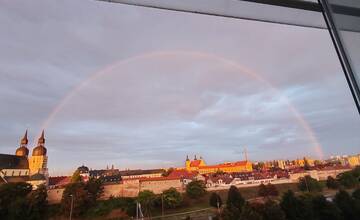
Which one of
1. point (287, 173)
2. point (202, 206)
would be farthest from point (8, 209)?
point (287, 173)

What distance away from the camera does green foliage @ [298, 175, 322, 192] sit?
1743cm

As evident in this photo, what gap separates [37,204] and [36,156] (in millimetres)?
11680

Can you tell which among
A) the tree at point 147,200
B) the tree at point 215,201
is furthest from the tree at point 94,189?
the tree at point 215,201

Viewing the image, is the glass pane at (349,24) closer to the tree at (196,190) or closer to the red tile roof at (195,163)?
the tree at (196,190)

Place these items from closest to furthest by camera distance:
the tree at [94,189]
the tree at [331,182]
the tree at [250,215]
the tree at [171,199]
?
the tree at [250,215] < the tree at [331,182] < the tree at [171,199] < the tree at [94,189]

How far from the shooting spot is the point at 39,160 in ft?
83.3

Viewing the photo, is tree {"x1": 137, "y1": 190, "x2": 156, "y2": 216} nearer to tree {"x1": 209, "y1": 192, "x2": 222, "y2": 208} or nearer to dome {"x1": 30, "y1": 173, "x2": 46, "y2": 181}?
tree {"x1": 209, "y1": 192, "x2": 222, "y2": 208}

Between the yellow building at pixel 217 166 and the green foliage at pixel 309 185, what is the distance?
1109cm

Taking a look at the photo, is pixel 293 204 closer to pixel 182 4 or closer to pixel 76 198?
pixel 76 198

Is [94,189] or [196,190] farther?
[196,190]

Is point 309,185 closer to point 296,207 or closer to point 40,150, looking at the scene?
point 296,207

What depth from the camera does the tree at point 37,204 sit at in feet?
50.4

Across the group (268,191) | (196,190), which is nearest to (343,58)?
(196,190)

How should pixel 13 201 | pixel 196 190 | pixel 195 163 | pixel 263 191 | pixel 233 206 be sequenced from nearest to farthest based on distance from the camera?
pixel 233 206, pixel 13 201, pixel 263 191, pixel 196 190, pixel 195 163
